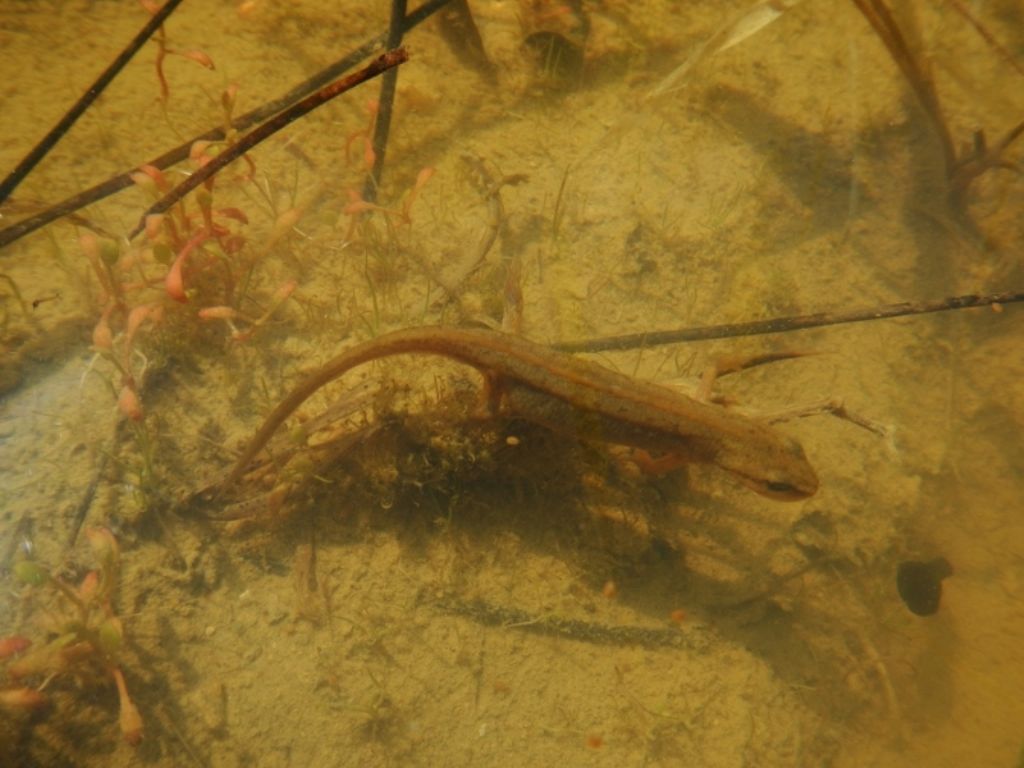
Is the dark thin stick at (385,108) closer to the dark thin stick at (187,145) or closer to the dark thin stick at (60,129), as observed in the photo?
the dark thin stick at (187,145)

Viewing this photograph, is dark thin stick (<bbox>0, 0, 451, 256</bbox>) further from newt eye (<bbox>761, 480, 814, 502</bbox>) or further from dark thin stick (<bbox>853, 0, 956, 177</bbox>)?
newt eye (<bbox>761, 480, 814, 502</bbox>)

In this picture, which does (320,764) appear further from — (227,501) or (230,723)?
(227,501)

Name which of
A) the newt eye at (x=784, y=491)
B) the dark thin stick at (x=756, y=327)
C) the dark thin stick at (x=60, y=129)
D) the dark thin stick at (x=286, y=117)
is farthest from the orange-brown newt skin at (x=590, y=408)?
the dark thin stick at (x=60, y=129)

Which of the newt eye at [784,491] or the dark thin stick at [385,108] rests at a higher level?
the dark thin stick at [385,108]

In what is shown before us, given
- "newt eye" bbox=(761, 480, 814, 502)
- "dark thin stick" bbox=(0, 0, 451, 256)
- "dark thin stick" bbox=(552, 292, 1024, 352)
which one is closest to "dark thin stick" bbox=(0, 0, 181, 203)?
"dark thin stick" bbox=(0, 0, 451, 256)

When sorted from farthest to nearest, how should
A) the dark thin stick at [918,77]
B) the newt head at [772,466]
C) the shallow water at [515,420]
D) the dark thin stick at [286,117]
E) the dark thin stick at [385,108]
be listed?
the dark thin stick at [918,77]
the dark thin stick at [385,108]
the newt head at [772,466]
the shallow water at [515,420]
the dark thin stick at [286,117]

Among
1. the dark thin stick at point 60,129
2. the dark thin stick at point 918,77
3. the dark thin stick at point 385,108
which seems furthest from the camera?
the dark thin stick at point 918,77

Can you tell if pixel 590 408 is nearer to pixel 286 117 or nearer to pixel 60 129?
pixel 286 117

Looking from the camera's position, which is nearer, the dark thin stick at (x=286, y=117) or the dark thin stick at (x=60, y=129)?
the dark thin stick at (x=286, y=117)
